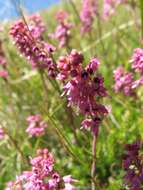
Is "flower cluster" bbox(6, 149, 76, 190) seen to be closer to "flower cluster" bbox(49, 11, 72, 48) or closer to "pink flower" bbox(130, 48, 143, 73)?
"pink flower" bbox(130, 48, 143, 73)

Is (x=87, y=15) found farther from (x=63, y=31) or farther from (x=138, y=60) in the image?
(x=138, y=60)

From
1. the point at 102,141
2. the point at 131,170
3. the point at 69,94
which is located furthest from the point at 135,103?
the point at 69,94

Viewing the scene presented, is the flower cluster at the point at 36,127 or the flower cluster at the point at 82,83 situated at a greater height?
the flower cluster at the point at 36,127

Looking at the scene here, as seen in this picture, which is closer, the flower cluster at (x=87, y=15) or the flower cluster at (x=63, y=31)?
the flower cluster at (x=63, y=31)

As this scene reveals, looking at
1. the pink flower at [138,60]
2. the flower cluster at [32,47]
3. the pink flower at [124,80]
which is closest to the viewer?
the pink flower at [138,60]

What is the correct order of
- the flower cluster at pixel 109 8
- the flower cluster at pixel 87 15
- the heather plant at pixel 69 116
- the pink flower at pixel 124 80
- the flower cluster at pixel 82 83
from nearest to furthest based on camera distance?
the flower cluster at pixel 82 83
the heather plant at pixel 69 116
the pink flower at pixel 124 80
the flower cluster at pixel 87 15
the flower cluster at pixel 109 8

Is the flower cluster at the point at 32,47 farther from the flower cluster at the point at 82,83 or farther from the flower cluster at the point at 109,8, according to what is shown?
the flower cluster at the point at 109,8

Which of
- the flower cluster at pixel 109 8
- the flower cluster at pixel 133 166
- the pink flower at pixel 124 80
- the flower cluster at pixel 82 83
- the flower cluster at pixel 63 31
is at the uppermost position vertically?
the flower cluster at pixel 109 8

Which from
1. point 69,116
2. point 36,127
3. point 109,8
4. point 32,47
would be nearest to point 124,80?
point 36,127

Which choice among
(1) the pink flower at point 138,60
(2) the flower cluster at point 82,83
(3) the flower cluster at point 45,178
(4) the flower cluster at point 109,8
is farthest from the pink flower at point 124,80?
(4) the flower cluster at point 109,8
